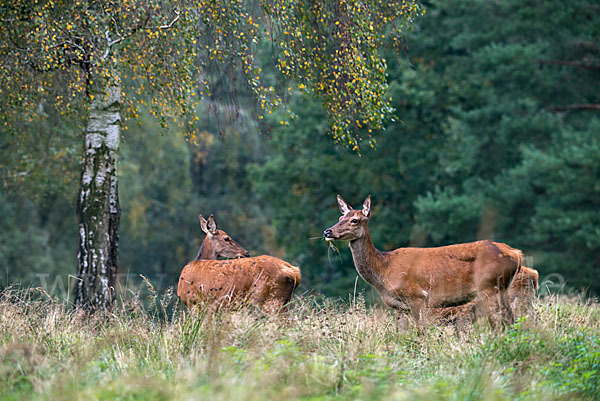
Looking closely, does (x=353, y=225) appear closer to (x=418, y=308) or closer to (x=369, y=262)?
(x=369, y=262)

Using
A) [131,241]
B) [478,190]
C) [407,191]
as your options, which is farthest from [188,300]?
[131,241]

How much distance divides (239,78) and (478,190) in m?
12.5

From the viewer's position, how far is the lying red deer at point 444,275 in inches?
331

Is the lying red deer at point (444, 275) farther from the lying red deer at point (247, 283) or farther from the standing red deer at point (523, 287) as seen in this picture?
the lying red deer at point (247, 283)

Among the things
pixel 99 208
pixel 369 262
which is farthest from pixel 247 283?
pixel 99 208

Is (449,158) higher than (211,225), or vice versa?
(449,158)

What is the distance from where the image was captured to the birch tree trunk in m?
9.62

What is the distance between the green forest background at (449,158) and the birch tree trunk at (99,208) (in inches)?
267

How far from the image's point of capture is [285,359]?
231 inches

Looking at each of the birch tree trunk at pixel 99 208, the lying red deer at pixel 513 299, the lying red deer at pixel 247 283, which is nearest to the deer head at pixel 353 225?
the lying red deer at pixel 247 283

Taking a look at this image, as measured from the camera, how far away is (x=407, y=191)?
24.5 m

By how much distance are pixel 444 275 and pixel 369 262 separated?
3.11ft

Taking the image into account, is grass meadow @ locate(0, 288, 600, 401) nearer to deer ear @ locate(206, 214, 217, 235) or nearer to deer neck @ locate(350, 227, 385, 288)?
deer neck @ locate(350, 227, 385, 288)

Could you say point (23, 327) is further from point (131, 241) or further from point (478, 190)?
point (131, 241)
